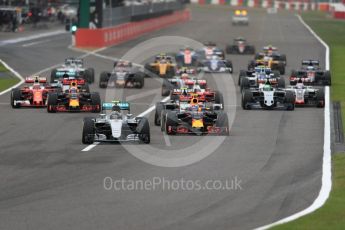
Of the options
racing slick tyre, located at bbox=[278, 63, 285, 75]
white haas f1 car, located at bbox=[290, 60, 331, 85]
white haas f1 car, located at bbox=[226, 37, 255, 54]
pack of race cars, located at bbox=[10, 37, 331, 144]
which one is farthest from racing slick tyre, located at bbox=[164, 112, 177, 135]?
white haas f1 car, located at bbox=[226, 37, 255, 54]

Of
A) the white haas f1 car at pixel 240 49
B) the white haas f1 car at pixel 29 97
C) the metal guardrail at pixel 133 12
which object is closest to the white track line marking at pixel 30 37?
the metal guardrail at pixel 133 12

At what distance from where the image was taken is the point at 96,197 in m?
19.6

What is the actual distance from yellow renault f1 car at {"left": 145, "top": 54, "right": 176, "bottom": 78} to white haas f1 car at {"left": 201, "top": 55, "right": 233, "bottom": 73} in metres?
3.49

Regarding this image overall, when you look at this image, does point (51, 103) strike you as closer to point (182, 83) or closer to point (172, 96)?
point (172, 96)

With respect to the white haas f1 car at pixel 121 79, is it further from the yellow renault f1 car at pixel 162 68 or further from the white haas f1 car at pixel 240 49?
the white haas f1 car at pixel 240 49

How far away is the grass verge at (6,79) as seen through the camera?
48.2 meters

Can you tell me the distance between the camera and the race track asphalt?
58.2 feet

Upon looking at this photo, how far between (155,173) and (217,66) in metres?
33.8

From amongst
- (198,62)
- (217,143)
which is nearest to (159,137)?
(217,143)

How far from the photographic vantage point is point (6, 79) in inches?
2026

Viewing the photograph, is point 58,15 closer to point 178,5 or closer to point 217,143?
point 178,5

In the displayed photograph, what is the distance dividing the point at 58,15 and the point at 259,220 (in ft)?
353

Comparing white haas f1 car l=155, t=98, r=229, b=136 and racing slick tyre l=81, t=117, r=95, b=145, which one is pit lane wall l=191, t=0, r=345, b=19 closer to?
white haas f1 car l=155, t=98, r=229, b=136

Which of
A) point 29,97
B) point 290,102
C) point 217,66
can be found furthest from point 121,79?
point 290,102
